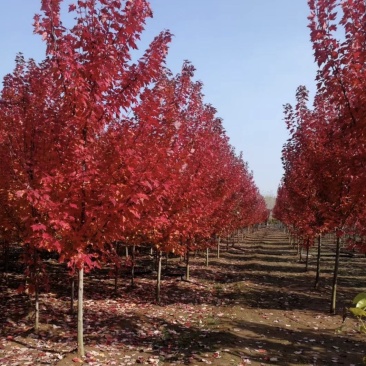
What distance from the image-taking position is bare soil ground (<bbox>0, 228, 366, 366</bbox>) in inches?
301

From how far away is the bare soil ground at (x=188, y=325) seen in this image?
25.1ft

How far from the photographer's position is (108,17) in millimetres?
6168

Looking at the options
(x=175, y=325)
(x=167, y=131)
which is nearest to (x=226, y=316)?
(x=175, y=325)

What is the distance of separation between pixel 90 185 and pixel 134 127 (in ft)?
4.31

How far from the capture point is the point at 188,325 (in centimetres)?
1003

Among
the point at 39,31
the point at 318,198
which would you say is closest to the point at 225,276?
the point at 318,198

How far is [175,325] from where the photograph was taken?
1004cm

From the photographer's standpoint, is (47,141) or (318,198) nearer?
(47,141)

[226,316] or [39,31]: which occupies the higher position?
[39,31]

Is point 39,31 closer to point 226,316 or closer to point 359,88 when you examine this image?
point 359,88

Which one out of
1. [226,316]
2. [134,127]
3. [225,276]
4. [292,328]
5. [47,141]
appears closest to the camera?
[134,127]

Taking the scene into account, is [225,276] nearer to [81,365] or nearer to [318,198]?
[318,198]

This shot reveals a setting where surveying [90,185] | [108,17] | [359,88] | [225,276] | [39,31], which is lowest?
[225,276]

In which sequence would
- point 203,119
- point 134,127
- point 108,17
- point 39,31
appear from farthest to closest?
point 203,119 → point 134,127 → point 108,17 → point 39,31
